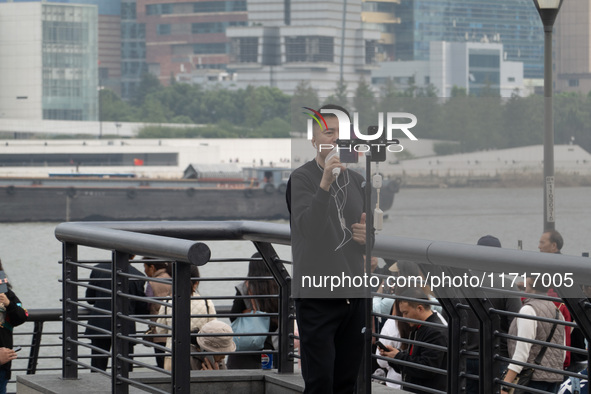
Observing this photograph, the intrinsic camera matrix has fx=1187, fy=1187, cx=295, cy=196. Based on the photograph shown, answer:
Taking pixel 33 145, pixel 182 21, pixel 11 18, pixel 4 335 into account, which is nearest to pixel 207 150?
pixel 33 145

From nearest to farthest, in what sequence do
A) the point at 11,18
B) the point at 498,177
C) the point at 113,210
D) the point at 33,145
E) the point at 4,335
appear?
the point at 498,177 → the point at 4,335 → the point at 113,210 → the point at 33,145 → the point at 11,18

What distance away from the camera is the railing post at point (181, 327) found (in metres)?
4.64

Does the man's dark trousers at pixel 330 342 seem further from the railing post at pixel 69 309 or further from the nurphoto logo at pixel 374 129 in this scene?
the railing post at pixel 69 309

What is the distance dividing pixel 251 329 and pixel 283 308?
0.91 ft

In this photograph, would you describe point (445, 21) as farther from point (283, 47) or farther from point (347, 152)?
point (347, 152)

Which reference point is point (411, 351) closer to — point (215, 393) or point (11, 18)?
point (215, 393)

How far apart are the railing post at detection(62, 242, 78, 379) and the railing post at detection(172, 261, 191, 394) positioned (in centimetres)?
123

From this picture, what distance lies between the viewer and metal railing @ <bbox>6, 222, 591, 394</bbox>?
12.4ft

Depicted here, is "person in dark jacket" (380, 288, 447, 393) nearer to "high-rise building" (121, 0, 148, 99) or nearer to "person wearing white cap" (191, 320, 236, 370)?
"person wearing white cap" (191, 320, 236, 370)

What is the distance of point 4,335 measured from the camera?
22.6ft

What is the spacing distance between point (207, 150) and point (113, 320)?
91989 millimetres

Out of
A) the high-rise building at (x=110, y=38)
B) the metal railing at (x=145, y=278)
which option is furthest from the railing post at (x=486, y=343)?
the high-rise building at (x=110, y=38)

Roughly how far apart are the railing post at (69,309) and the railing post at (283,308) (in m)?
0.90

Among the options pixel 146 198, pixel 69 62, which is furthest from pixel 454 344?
pixel 69 62
